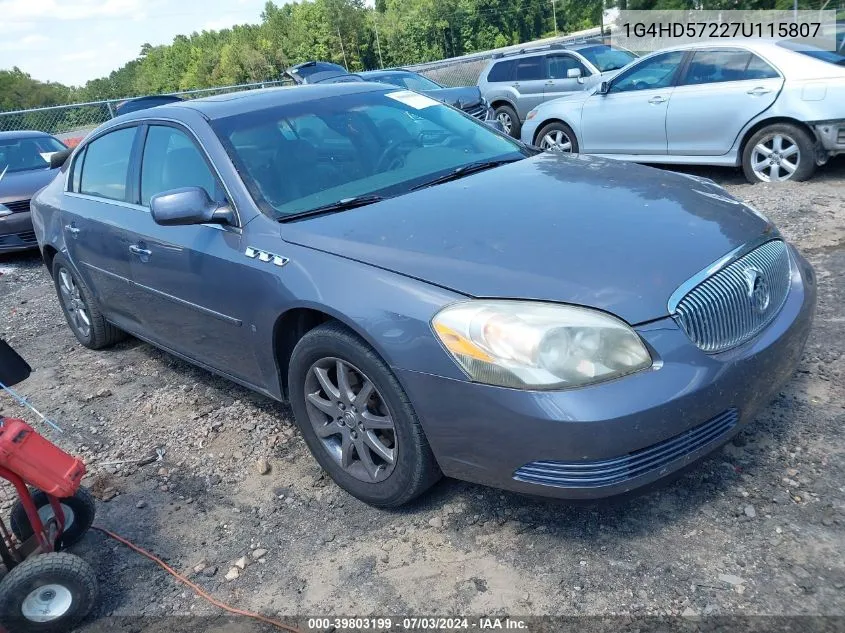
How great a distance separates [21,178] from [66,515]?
7.55 meters

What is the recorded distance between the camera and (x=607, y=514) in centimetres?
276

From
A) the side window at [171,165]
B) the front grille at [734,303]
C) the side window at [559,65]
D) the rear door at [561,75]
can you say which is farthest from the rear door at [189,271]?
the side window at [559,65]

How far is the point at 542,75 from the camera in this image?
41.1 ft

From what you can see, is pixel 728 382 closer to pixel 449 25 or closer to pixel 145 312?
pixel 145 312

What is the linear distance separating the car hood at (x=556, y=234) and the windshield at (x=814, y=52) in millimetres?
4688

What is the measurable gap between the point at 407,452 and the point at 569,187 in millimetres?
1411

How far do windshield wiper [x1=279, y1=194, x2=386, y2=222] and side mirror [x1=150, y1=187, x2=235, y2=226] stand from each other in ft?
1.14

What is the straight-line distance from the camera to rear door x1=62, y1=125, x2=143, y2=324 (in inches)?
165

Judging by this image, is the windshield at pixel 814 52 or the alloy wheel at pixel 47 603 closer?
the alloy wheel at pixel 47 603

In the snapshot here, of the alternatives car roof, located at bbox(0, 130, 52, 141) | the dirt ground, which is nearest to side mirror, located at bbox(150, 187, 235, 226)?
the dirt ground

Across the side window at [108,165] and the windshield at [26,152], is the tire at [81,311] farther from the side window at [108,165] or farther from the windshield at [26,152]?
the windshield at [26,152]

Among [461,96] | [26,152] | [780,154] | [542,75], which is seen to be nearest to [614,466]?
[780,154]

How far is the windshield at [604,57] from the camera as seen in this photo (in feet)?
→ 39.9

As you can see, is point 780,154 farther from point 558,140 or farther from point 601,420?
point 601,420
